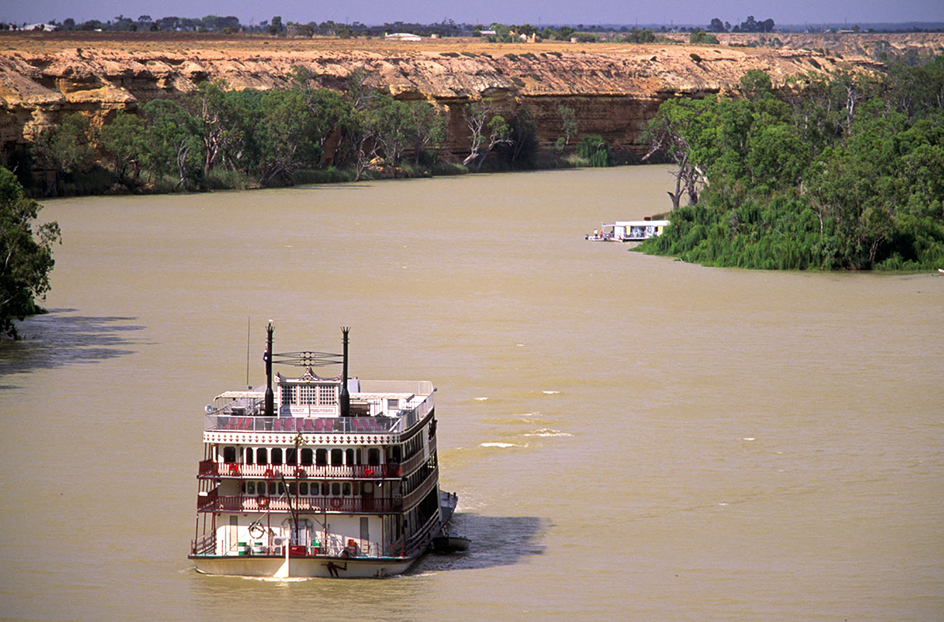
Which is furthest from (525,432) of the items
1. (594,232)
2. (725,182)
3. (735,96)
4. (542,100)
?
(735,96)

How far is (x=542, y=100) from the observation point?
102688 mm

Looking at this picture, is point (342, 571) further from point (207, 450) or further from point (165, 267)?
point (165, 267)

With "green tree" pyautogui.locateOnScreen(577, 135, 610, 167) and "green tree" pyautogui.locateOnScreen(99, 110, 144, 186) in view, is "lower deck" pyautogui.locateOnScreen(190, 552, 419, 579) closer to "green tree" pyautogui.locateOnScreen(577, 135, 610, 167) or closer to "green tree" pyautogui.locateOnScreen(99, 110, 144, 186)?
"green tree" pyautogui.locateOnScreen(99, 110, 144, 186)

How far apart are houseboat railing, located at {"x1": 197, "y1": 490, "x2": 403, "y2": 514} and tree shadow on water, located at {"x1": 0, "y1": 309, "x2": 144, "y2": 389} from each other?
1123 cm

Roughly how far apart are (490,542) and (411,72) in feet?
264

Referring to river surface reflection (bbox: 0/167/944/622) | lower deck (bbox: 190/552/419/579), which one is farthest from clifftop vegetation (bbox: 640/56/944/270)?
lower deck (bbox: 190/552/419/579)

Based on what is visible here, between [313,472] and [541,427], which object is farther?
[541,427]

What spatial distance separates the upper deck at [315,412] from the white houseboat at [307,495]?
2 cm

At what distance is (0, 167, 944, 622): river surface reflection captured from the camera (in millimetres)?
16203

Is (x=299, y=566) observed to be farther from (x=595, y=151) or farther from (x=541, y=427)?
(x=595, y=151)

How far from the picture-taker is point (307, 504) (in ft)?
53.8

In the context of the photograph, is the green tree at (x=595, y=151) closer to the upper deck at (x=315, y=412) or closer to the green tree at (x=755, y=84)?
the green tree at (x=755, y=84)

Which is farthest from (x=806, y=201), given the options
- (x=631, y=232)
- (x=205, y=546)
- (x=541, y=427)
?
(x=205, y=546)

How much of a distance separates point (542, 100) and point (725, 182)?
55.4 m
